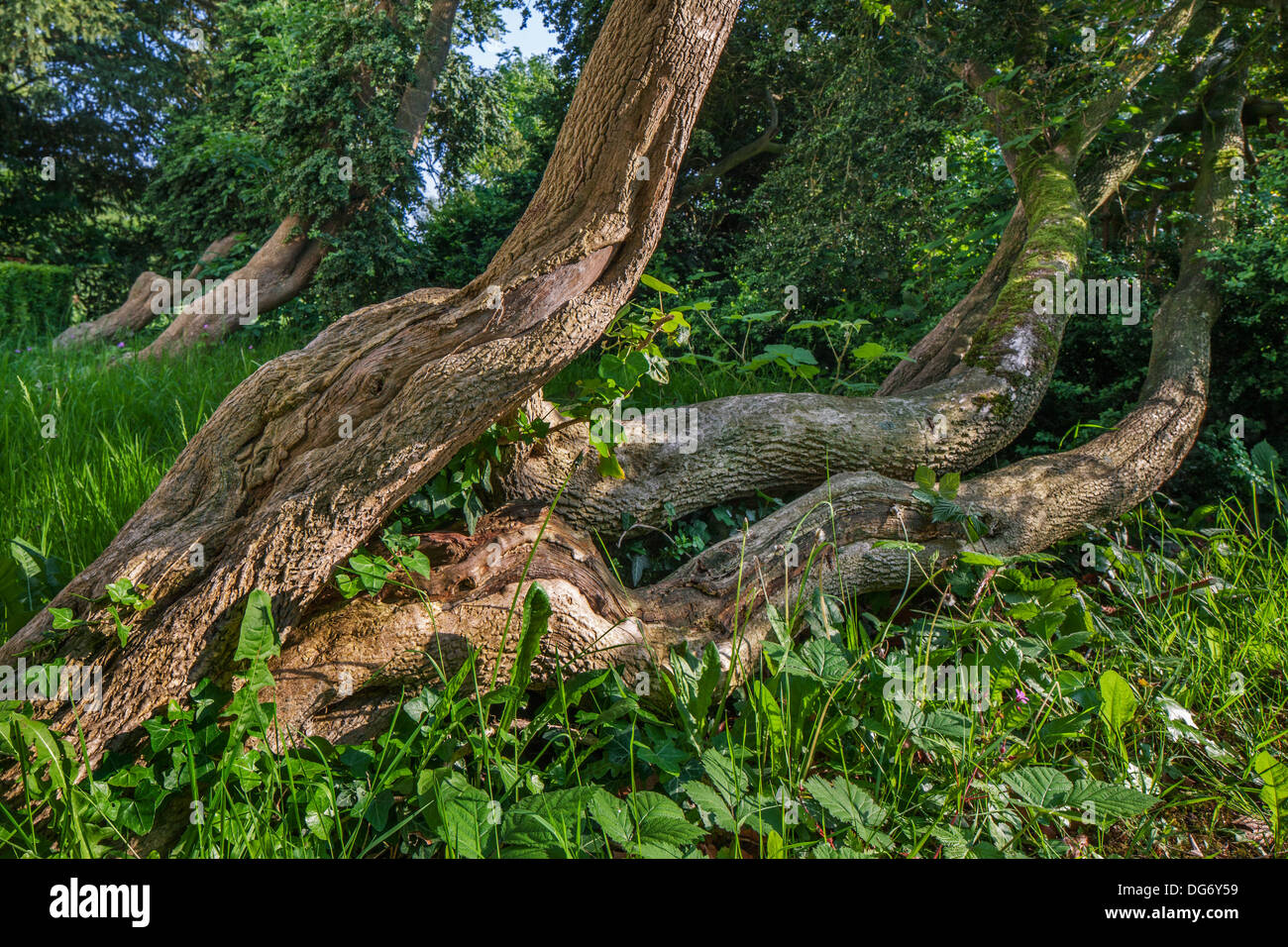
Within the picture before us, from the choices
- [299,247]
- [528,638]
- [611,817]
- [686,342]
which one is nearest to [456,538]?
[528,638]

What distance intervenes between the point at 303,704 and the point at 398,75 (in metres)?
8.23

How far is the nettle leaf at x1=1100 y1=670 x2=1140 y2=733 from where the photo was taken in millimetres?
1897

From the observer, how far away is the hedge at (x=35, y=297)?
10.7 m

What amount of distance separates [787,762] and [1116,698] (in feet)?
3.02

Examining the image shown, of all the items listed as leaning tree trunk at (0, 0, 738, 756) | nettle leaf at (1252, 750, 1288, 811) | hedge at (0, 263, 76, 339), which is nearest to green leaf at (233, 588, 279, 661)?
leaning tree trunk at (0, 0, 738, 756)

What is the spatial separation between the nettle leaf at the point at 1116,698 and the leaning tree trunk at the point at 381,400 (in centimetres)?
177

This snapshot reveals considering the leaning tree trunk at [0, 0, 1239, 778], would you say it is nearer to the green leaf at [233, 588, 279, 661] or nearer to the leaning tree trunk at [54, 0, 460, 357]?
the green leaf at [233, 588, 279, 661]

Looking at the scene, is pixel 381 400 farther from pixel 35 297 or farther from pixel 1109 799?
pixel 35 297

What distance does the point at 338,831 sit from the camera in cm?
164

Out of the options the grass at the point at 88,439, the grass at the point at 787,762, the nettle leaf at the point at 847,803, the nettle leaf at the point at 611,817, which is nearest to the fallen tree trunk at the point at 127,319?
the grass at the point at 88,439

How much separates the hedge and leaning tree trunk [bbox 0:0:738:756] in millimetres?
10311

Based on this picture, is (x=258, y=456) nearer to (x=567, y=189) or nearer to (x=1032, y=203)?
(x=567, y=189)

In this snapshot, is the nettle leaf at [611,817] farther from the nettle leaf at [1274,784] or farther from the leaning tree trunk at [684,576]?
the nettle leaf at [1274,784]
